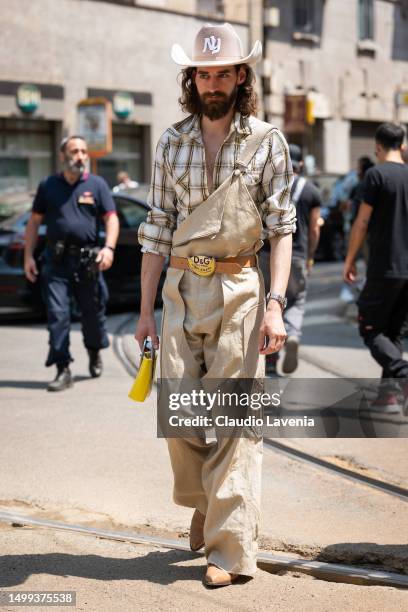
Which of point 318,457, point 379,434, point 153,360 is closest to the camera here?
point 153,360

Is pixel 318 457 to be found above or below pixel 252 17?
below

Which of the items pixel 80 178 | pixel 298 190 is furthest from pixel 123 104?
pixel 298 190

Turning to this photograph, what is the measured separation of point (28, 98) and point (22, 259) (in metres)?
11.3

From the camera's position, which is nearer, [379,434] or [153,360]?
[153,360]

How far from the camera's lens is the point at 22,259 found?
42.7 ft

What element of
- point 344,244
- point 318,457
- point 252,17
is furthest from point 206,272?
point 252,17

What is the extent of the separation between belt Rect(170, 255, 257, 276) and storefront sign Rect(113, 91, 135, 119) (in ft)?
70.8

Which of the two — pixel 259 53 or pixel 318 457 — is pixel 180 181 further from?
pixel 318 457

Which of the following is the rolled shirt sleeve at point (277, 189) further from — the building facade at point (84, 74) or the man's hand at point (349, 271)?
the building facade at point (84, 74)

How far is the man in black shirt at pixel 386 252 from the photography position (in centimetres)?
761

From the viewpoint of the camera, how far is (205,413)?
455 centimetres

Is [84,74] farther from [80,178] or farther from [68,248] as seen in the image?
[68,248]

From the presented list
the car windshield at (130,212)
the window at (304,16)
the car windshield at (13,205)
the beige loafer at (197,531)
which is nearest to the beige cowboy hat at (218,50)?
the beige loafer at (197,531)

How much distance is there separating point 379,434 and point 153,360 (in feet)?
10.3
